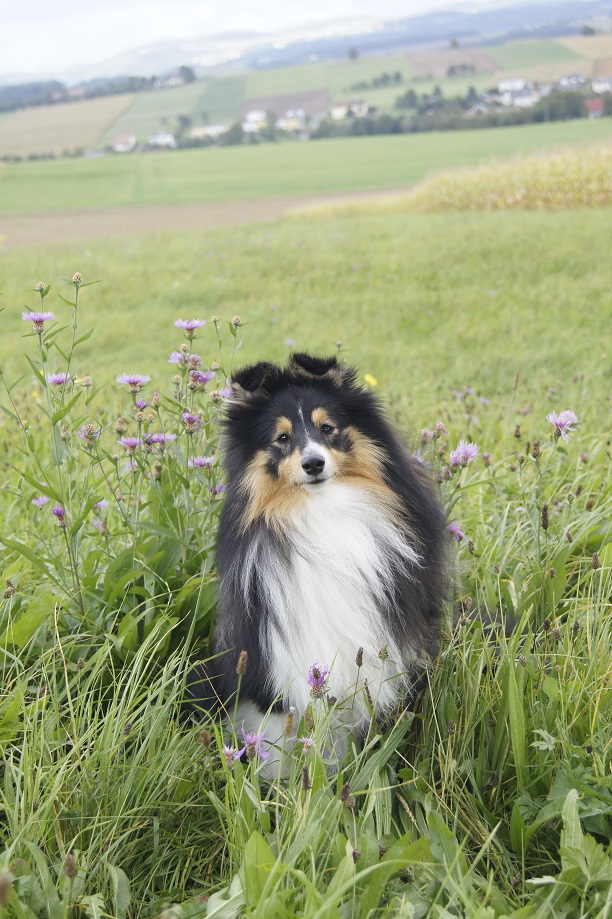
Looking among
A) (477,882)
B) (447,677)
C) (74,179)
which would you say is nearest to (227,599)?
(447,677)

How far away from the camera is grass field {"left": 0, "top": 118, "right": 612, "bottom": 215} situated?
101 ft

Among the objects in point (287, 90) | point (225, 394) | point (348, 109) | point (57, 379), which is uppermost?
point (287, 90)

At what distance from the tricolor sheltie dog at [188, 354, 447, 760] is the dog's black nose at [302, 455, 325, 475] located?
4 cm

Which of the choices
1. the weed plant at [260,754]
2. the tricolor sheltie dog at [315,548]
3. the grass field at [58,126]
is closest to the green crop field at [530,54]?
the grass field at [58,126]

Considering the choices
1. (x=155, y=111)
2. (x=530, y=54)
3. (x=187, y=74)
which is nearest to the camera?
(x=155, y=111)

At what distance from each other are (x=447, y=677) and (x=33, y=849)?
1.44 m

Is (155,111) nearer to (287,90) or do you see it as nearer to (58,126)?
(58,126)

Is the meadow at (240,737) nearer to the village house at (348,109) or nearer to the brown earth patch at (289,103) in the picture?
the village house at (348,109)

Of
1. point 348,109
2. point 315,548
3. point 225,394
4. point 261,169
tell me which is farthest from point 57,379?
point 348,109

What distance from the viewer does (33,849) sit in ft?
6.99

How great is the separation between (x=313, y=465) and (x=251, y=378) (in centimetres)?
39

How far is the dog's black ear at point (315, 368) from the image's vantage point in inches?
107

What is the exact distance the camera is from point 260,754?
7.73 ft

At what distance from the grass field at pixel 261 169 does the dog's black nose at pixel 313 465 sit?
2633 centimetres
